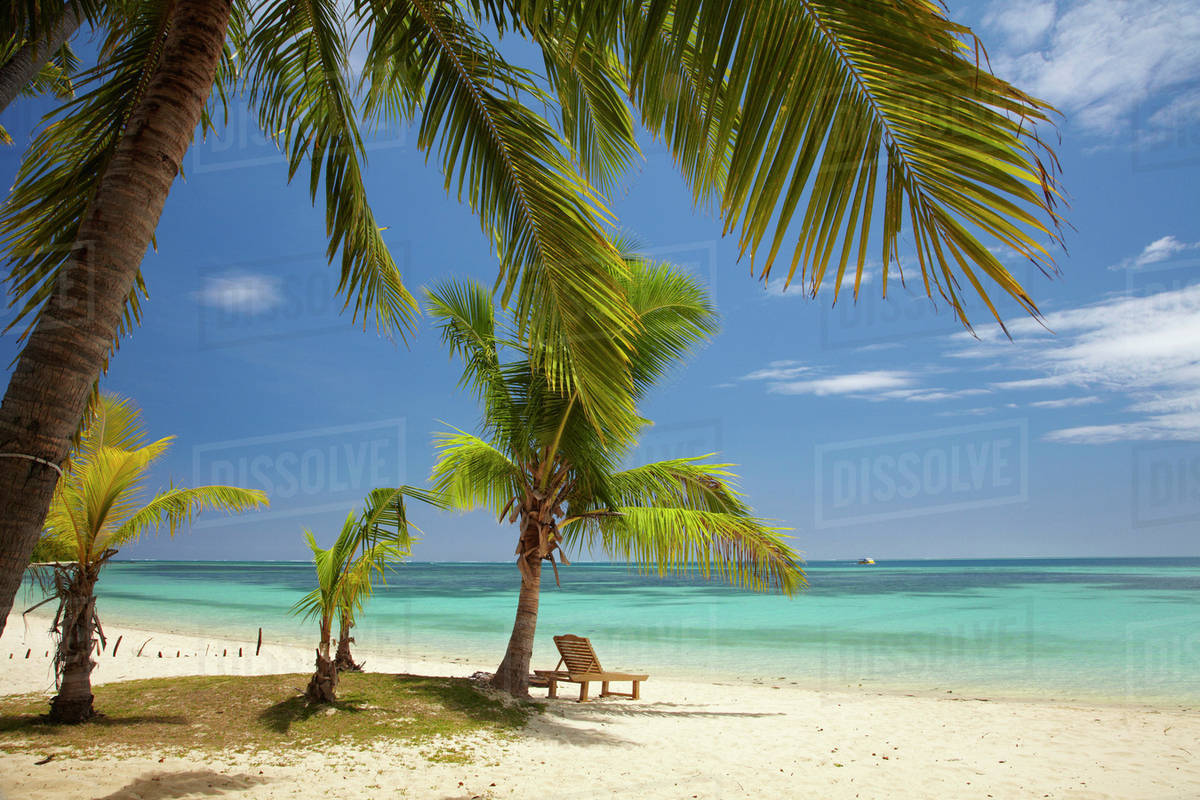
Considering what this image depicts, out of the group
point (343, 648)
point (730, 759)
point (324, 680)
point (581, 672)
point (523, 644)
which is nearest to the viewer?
point (730, 759)

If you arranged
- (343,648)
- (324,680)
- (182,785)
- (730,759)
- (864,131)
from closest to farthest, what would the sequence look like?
(864,131)
(182,785)
(730,759)
(324,680)
(343,648)

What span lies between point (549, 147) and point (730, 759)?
19.8ft

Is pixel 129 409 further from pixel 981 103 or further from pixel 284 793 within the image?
pixel 981 103

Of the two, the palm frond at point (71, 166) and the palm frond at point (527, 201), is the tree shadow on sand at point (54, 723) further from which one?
the palm frond at point (527, 201)

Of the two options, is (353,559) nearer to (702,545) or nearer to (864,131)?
(702,545)

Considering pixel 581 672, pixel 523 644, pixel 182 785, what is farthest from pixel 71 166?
pixel 581 672

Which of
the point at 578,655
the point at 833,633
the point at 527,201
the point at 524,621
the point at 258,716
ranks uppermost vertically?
the point at 527,201

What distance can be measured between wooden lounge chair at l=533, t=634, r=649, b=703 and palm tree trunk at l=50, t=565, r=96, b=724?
213 inches

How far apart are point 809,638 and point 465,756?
18535mm

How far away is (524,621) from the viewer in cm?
959

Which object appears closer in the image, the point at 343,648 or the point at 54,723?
the point at 54,723

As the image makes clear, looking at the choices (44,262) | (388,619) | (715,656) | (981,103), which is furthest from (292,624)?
(981,103)

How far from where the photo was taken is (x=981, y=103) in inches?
74.4

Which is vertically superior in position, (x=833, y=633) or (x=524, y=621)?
(x=524, y=621)
